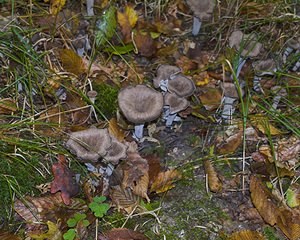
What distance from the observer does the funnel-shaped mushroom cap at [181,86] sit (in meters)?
3.25

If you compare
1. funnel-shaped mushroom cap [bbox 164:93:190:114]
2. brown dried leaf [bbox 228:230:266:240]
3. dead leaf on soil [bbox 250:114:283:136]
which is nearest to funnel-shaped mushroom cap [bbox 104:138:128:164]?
funnel-shaped mushroom cap [bbox 164:93:190:114]

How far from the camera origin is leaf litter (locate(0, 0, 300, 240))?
2.91 meters

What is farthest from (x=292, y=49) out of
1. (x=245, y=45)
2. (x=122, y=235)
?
(x=122, y=235)

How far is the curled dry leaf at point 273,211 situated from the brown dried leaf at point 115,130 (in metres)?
1.06

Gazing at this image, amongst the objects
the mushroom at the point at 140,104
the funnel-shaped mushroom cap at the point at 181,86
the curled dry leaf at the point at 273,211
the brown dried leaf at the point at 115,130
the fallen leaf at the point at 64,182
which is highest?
the mushroom at the point at 140,104

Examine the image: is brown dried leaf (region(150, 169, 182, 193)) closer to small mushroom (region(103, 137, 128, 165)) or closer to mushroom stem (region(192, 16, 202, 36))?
small mushroom (region(103, 137, 128, 165))

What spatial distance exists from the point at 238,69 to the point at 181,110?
930mm

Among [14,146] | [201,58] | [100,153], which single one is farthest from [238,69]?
[14,146]

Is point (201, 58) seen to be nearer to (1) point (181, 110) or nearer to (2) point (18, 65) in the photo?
(1) point (181, 110)

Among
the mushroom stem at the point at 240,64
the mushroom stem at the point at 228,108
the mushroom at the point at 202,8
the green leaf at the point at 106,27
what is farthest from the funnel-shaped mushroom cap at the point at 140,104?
the mushroom at the point at 202,8

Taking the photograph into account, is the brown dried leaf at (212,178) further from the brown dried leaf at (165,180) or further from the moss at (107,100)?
the moss at (107,100)

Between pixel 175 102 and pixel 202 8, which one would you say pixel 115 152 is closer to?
pixel 175 102

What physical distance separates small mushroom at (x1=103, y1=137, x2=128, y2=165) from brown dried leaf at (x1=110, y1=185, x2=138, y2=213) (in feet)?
0.92

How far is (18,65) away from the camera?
3.55 m
